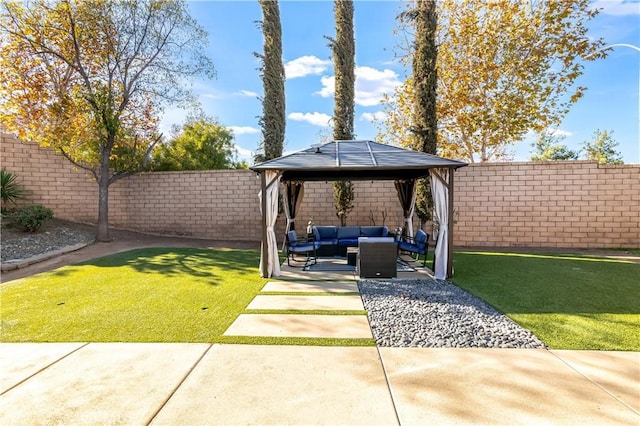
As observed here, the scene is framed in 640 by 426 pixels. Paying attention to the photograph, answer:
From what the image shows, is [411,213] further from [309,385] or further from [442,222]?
[309,385]

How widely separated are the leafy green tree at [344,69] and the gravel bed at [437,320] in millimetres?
6905

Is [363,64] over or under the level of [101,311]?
over

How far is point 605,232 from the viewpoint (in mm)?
9156

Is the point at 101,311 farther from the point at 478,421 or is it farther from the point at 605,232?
the point at 605,232

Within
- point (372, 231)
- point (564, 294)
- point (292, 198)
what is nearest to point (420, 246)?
point (372, 231)

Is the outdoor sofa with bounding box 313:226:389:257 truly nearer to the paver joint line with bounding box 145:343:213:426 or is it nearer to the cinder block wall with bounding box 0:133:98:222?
the paver joint line with bounding box 145:343:213:426

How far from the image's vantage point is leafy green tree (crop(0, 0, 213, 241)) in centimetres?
912

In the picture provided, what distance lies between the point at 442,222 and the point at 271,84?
7967 mm

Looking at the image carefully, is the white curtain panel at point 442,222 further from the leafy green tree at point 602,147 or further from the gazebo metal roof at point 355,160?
the leafy green tree at point 602,147

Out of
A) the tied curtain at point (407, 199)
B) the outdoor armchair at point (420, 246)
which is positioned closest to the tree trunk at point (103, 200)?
the outdoor armchair at point (420, 246)

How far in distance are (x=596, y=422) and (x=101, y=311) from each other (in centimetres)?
542

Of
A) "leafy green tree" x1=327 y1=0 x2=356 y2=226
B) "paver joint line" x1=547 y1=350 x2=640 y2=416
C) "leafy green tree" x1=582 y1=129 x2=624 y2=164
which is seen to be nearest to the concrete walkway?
"paver joint line" x1=547 y1=350 x2=640 y2=416

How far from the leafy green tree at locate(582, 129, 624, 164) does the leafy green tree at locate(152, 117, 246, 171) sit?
30.8m

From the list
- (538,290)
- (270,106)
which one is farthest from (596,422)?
(270,106)
